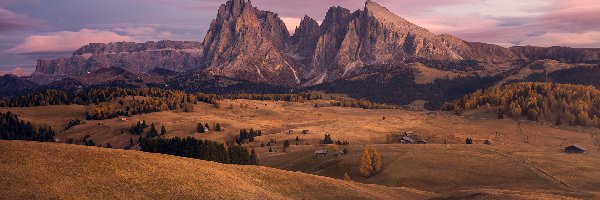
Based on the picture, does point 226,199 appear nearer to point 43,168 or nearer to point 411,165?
point 43,168

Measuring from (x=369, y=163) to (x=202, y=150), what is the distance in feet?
182

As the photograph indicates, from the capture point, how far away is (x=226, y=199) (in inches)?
2248

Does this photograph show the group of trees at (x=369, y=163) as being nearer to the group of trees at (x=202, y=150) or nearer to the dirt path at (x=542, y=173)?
the group of trees at (x=202, y=150)

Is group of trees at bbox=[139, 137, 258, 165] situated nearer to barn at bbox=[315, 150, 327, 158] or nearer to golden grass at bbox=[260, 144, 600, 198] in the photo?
golden grass at bbox=[260, 144, 600, 198]

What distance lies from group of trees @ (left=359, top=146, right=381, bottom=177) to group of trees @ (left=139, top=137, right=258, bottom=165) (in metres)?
35.3

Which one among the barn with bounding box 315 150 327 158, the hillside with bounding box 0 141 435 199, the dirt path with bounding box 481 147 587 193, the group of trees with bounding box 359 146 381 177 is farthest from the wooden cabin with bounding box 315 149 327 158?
the hillside with bounding box 0 141 435 199

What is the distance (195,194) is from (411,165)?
354ft

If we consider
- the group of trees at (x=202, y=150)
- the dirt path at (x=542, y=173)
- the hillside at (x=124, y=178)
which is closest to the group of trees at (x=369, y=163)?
the group of trees at (x=202, y=150)

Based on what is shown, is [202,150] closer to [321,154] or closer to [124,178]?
[321,154]

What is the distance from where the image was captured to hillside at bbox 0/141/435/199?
5038 cm

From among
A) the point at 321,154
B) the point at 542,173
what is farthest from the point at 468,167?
the point at 321,154

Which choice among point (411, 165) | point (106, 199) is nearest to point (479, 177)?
point (411, 165)

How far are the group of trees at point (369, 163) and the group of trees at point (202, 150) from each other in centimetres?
3532

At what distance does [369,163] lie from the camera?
500ft
